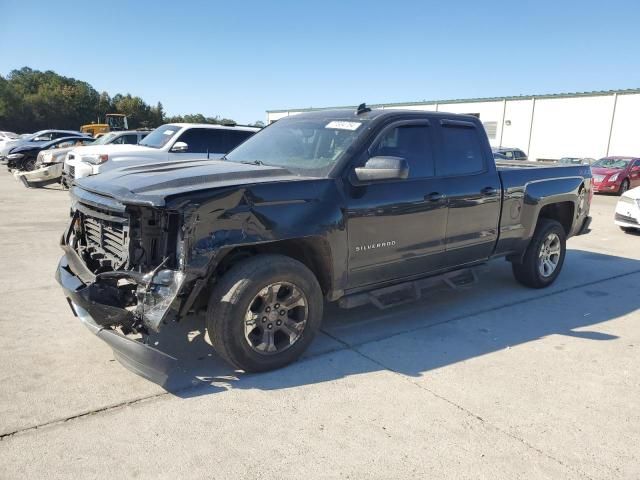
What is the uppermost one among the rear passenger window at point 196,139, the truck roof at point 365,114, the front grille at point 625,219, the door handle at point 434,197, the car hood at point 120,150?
the truck roof at point 365,114

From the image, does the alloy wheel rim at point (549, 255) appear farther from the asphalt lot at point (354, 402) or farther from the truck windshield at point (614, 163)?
the truck windshield at point (614, 163)

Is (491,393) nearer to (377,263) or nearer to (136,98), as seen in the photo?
(377,263)

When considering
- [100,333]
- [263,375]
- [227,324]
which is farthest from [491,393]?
[100,333]

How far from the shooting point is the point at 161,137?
11.6m

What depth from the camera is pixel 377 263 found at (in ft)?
14.1

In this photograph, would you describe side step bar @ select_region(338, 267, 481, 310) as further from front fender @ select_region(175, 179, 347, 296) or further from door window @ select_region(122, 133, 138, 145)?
door window @ select_region(122, 133, 138, 145)

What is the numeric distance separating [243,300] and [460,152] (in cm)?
278

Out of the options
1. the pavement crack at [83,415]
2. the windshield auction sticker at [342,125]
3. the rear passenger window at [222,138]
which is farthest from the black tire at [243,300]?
the rear passenger window at [222,138]

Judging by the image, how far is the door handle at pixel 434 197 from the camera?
458cm

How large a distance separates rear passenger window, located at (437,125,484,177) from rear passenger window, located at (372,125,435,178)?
0.17 m

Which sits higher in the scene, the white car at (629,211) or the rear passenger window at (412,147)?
the rear passenger window at (412,147)

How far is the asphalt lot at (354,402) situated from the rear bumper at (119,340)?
225mm

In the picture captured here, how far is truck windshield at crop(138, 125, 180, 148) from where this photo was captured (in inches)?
446

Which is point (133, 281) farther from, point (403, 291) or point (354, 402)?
point (403, 291)
